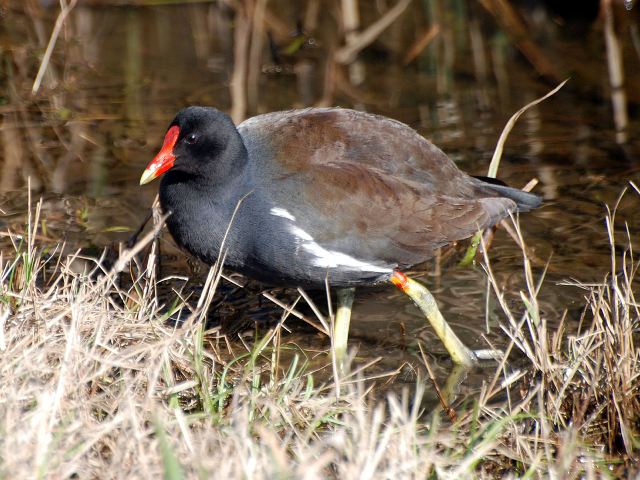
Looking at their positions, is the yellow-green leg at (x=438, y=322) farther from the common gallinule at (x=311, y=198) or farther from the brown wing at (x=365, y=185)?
the brown wing at (x=365, y=185)

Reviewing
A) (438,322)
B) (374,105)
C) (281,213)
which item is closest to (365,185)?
(281,213)

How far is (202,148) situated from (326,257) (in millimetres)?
624

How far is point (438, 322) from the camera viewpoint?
389 centimetres

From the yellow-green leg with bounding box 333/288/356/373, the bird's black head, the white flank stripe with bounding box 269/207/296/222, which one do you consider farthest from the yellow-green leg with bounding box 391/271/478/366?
the bird's black head

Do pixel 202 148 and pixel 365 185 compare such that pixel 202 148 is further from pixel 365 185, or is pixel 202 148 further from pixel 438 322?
pixel 438 322

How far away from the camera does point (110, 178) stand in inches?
207

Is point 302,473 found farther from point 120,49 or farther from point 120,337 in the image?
point 120,49

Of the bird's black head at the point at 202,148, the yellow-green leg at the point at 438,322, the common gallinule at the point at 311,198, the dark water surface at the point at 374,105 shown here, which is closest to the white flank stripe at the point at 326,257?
the common gallinule at the point at 311,198

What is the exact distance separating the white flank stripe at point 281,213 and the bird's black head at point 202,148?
0.25 metres

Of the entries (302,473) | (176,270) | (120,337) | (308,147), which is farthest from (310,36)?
(302,473)

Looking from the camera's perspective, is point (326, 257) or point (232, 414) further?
point (326, 257)

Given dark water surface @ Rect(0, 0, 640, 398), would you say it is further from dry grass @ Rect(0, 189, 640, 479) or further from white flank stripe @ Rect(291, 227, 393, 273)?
dry grass @ Rect(0, 189, 640, 479)

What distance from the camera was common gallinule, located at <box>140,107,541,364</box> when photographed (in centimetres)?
355

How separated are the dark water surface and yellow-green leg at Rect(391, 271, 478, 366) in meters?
0.09
